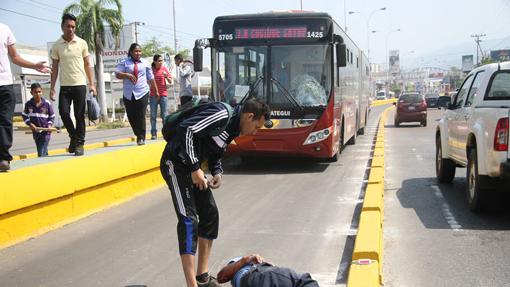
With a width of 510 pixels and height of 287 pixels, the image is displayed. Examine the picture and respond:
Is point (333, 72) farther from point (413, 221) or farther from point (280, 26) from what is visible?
point (413, 221)

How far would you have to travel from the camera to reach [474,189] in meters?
7.14

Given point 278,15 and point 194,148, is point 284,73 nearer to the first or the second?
point 278,15

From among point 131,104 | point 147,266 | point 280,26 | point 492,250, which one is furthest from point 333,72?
point 147,266

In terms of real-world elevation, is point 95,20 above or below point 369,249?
above

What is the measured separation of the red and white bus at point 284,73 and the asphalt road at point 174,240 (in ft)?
6.11

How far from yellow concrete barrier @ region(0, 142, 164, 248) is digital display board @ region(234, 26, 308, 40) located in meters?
3.66

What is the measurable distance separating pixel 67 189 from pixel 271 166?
21.1 feet

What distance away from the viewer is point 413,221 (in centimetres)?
703

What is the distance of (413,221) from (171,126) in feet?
13.0

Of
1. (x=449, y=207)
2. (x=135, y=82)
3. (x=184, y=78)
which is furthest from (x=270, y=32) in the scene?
(x=449, y=207)

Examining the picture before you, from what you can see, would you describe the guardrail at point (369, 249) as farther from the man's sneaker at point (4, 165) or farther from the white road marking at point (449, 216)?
the man's sneaker at point (4, 165)

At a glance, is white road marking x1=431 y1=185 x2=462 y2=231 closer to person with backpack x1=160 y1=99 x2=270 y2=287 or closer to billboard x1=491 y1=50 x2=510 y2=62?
person with backpack x1=160 y1=99 x2=270 y2=287

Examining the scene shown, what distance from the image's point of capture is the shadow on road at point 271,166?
38.5ft

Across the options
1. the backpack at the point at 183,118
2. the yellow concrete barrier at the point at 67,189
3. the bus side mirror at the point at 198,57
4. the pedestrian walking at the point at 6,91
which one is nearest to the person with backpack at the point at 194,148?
the backpack at the point at 183,118
